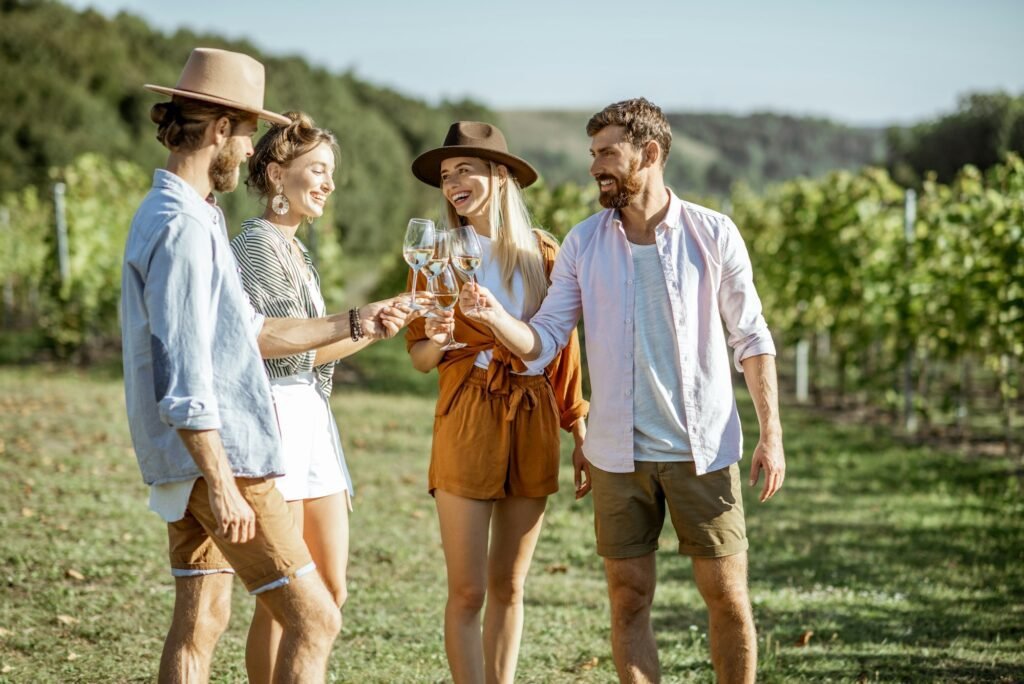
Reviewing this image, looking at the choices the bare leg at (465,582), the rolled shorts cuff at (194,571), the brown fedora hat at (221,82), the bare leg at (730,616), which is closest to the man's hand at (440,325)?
the bare leg at (465,582)

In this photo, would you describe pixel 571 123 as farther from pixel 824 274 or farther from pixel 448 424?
pixel 448 424

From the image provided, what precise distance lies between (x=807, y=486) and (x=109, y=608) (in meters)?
5.29

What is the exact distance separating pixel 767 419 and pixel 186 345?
165 cm

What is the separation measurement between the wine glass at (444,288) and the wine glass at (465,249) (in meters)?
0.04

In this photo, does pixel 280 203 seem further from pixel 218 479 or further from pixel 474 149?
pixel 218 479

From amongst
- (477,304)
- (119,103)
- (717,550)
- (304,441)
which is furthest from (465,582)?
(119,103)

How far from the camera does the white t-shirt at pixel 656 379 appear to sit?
315 centimetres

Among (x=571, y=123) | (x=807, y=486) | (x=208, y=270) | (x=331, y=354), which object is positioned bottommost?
(x=807, y=486)

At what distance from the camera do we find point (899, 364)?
10.6m

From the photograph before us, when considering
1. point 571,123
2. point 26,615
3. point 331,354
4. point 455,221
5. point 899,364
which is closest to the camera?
point 331,354

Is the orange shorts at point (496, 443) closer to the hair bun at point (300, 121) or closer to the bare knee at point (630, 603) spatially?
the bare knee at point (630, 603)

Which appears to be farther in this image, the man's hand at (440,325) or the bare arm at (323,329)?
the man's hand at (440,325)

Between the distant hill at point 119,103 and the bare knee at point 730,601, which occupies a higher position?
the distant hill at point 119,103

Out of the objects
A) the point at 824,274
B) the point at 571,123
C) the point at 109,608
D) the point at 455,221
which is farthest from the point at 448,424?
the point at 571,123
